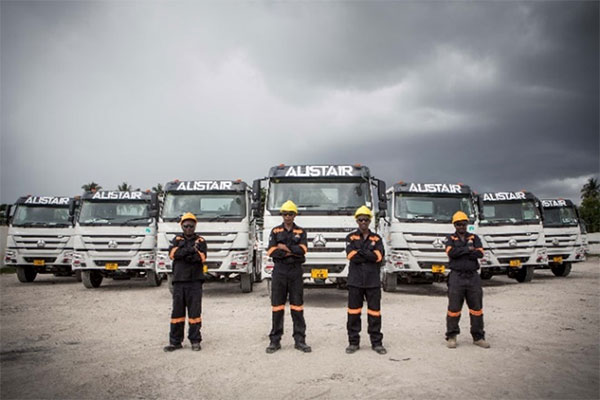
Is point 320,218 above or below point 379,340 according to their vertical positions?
above

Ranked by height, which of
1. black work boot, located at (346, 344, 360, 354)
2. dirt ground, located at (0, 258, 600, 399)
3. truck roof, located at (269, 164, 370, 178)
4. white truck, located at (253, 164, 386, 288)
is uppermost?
truck roof, located at (269, 164, 370, 178)

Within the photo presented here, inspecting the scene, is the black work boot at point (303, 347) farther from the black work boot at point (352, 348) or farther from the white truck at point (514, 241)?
the white truck at point (514, 241)

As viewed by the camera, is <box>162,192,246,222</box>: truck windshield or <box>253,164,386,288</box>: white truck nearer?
<box>253,164,386,288</box>: white truck

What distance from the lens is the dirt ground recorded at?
461cm

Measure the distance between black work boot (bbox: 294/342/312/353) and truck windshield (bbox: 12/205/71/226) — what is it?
37.2 ft

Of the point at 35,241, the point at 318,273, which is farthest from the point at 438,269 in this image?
the point at 35,241

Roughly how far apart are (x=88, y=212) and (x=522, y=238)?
12.8 m

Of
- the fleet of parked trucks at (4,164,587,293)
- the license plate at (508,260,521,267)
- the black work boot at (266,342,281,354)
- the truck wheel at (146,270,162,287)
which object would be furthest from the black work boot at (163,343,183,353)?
the license plate at (508,260,521,267)

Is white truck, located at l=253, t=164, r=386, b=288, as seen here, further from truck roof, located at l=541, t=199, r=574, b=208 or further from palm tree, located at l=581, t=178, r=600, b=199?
palm tree, located at l=581, t=178, r=600, b=199

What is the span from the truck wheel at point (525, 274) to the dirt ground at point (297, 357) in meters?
4.47

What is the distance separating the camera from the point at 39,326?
791cm

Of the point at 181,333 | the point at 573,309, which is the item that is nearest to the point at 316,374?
the point at 181,333

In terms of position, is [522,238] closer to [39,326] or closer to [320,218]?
[320,218]

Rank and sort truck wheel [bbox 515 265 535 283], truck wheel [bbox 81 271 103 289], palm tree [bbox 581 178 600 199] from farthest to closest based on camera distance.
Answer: palm tree [bbox 581 178 600 199], truck wheel [bbox 515 265 535 283], truck wheel [bbox 81 271 103 289]
